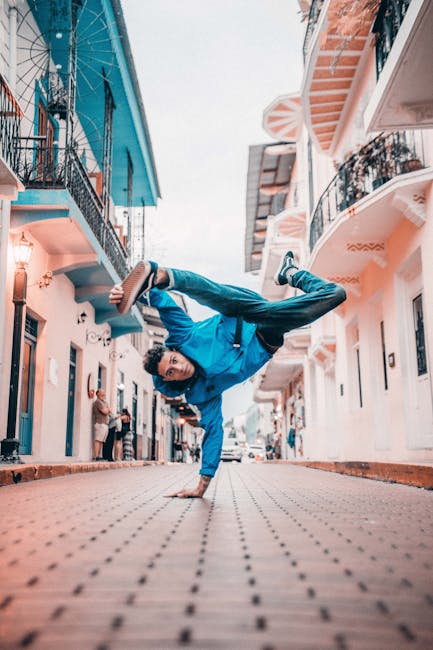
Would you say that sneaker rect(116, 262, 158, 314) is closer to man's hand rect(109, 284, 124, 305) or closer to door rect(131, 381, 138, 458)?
man's hand rect(109, 284, 124, 305)

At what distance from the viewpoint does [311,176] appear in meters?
19.6

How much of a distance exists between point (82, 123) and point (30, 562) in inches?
630

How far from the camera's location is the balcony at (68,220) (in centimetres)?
1080

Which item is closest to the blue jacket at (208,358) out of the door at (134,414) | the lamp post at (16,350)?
the lamp post at (16,350)

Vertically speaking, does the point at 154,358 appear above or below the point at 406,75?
below

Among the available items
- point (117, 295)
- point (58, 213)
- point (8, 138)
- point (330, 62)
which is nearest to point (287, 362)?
point (330, 62)

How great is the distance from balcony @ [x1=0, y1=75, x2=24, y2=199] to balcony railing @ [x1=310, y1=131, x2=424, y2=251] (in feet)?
18.6

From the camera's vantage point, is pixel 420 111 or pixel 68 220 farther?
pixel 68 220

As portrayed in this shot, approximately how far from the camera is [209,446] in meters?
4.67

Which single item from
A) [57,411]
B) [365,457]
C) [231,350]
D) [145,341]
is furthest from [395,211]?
[145,341]

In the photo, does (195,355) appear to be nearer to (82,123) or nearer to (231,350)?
(231,350)

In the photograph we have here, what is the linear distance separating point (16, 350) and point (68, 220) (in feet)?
9.92

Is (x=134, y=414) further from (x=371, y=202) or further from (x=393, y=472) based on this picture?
(x=393, y=472)

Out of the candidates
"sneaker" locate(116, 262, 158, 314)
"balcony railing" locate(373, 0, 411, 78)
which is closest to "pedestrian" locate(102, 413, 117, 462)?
"balcony railing" locate(373, 0, 411, 78)
